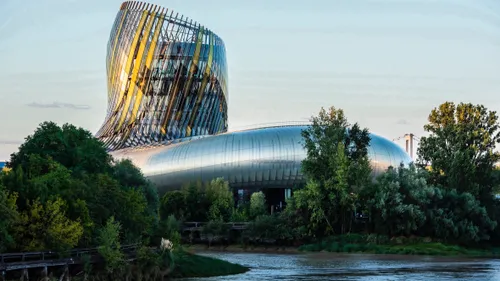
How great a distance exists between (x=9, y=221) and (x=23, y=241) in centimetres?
231

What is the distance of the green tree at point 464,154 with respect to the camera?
8269cm

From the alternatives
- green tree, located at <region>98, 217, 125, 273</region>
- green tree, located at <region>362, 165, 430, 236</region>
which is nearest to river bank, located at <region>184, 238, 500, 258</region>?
green tree, located at <region>362, 165, 430, 236</region>

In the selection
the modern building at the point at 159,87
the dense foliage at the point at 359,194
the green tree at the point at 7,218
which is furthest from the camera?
the modern building at the point at 159,87

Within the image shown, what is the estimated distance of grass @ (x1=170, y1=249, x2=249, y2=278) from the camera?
2014 inches

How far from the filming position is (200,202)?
91250mm

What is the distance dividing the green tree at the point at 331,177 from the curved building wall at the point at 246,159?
907 inches

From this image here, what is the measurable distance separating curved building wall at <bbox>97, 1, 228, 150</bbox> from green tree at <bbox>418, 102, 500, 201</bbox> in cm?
4817

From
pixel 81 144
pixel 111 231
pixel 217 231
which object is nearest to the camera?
pixel 111 231

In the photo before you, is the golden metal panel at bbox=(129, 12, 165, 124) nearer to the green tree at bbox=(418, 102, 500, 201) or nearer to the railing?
the green tree at bbox=(418, 102, 500, 201)

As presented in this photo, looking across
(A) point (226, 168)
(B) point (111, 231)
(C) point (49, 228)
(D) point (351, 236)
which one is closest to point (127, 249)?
(B) point (111, 231)

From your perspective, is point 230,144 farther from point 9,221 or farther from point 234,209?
point 9,221

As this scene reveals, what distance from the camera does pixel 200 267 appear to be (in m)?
53.2

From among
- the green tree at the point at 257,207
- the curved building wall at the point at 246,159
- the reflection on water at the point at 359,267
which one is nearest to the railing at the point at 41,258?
the reflection on water at the point at 359,267

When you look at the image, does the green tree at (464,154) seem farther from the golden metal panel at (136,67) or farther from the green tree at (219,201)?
the golden metal panel at (136,67)
